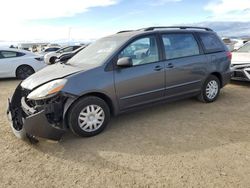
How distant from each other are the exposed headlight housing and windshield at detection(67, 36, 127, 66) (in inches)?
28.4

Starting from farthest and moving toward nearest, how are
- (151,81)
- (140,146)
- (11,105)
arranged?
(151,81), (11,105), (140,146)

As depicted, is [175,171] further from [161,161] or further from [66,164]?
[66,164]

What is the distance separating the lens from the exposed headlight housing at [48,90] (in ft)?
11.6

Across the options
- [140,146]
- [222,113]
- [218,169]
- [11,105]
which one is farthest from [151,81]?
[11,105]

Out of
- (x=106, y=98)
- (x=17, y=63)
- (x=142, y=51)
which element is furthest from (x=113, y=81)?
(x=17, y=63)

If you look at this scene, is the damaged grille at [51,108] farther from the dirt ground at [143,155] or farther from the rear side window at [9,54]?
the rear side window at [9,54]

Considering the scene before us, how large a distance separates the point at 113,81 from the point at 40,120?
4.14 ft

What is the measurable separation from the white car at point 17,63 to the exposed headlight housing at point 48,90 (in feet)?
22.2

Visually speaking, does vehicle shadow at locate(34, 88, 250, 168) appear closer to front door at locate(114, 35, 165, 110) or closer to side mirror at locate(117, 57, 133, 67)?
front door at locate(114, 35, 165, 110)

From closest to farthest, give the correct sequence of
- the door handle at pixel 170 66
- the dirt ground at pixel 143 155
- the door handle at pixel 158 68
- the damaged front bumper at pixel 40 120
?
the dirt ground at pixel 143 155 < the damaged front bumper at pixel 40 120 < the door handle at pixel 158 68 < the door handle at pixel 170 66

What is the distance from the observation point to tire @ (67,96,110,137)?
145 inches

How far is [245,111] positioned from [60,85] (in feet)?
11.9

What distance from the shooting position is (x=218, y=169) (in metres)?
2.92

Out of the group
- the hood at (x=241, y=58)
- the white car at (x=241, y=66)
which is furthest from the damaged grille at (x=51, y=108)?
the hood at (x=241, y=58)
